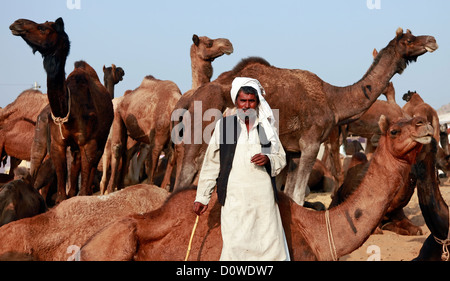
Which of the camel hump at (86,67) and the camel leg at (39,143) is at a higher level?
the camel hump at (86,67)

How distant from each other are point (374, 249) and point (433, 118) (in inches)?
390

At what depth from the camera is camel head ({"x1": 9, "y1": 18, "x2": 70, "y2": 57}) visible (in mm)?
8992

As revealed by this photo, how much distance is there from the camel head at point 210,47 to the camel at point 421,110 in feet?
22.8

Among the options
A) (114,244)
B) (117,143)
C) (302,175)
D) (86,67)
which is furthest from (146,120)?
(114,244)

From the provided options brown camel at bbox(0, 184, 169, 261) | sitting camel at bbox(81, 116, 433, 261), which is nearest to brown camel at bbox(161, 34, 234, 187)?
brown camel at bbox(0, 184, 169, 261)

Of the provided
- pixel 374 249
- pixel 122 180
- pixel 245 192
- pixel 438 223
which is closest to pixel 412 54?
pixel 374 249

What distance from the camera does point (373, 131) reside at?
16391mm

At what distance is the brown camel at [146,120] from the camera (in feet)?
A: 43.5

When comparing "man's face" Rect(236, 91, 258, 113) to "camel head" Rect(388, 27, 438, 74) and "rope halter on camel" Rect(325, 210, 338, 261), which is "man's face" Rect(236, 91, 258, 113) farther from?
"camel head" Rect(388, 27, 438, 74)

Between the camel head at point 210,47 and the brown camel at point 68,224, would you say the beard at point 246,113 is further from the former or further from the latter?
the camel head at point 210,47

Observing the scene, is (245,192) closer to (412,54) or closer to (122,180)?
(412,54)

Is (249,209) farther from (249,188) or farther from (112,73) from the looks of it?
(112,73)

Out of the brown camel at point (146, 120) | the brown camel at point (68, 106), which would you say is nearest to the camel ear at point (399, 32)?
the brown camel at point (68, 106)

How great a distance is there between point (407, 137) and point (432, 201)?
54.3 inches
